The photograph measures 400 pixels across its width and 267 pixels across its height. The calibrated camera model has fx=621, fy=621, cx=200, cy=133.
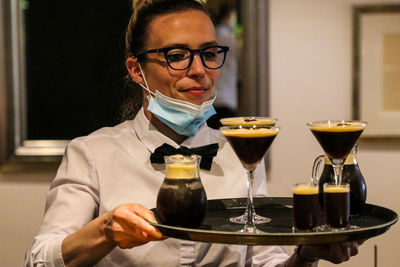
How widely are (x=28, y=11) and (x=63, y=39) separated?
0.24 metres

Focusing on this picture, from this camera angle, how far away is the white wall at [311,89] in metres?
3.28

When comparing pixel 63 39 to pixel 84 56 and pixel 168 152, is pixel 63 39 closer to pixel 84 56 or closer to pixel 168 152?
pixel 84 56

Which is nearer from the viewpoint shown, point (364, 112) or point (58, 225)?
point (58, 225)

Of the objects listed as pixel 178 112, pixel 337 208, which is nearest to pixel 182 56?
pixel 178 112

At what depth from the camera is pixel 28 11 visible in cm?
344

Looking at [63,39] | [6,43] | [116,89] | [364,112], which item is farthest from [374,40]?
[6,43]

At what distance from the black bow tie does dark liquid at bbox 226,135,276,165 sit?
438 millimetres

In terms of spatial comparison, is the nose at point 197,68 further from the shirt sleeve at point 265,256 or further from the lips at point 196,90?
the shirt sleeve at point 265,256

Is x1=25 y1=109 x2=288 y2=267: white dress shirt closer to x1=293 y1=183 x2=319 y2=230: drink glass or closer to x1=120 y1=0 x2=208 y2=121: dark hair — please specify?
x1=120 y1=0 x2=208 y2=121: dark hair

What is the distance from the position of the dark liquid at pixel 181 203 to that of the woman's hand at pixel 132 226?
1.5 inches

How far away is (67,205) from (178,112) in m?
0.46

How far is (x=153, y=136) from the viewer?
2.10 metres

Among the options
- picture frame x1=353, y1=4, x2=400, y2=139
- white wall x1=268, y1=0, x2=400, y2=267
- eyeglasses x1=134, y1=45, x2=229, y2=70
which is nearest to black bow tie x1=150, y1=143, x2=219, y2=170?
eyeglasses x1=134, y1=45, x2=229, y2=70

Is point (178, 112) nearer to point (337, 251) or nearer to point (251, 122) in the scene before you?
point (251, 122)
